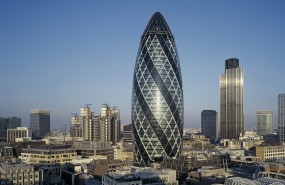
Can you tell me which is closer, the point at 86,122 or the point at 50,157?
the point at 50,157

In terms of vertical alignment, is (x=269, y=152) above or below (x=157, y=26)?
below

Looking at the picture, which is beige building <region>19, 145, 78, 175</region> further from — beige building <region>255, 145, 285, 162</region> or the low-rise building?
beige building <region>255, 145, 285, 162</region>

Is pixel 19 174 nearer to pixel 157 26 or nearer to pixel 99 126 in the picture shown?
pixel 157 26

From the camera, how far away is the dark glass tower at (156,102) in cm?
11200

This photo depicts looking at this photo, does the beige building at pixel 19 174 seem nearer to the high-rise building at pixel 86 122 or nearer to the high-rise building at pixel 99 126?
the high-rise building at pixel 99 126

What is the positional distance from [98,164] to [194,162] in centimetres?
2324

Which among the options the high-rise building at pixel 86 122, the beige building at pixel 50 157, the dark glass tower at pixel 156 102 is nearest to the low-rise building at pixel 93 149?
the beige building at pixel 50 157

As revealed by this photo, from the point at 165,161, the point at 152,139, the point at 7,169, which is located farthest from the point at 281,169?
the point at 7,169

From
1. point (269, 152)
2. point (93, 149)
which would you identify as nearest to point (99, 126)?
point (93, 149)

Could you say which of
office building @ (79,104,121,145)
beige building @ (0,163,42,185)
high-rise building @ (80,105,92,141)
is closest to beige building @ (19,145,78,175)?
beige building @ (0,163,42,185)

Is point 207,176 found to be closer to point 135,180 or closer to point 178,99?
point 135,180

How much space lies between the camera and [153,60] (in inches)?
4488

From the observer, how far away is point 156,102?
112 meters

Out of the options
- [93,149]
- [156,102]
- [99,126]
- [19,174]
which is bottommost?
[93,149]
